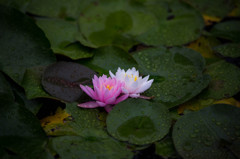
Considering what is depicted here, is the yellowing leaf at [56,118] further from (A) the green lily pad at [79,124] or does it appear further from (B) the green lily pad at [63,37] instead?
(B) the green lily pad at [63,37]

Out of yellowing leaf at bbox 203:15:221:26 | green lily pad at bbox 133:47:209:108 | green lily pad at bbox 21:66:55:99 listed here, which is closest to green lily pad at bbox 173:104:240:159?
green lily pad at bbox 133:47:209:108

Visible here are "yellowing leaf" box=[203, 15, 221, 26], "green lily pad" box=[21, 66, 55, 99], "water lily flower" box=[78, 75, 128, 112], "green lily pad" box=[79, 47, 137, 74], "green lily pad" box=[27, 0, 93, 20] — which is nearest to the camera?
"water lily flower" box=[78, 75, 128, 112]

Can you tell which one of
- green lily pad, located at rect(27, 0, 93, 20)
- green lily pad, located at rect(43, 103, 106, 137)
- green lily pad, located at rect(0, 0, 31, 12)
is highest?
green lily pad, located at rect(0, 0, 31, 12)

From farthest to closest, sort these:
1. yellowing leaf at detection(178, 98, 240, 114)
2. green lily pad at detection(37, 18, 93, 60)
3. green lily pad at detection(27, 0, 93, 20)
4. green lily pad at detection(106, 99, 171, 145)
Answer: green lily pad at detection(27, 0, 93, 20)
green lily pad at detection(37, 18, 93, 60)
yellowing leaf at detection(178, 98, 240, 114)
green lily pad at detection(106, 99, 171, 145)

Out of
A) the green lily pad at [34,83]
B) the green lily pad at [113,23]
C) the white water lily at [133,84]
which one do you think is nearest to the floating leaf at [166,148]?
the white water lily at [133,84]

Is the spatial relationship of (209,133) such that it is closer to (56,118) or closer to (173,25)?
(56,118)

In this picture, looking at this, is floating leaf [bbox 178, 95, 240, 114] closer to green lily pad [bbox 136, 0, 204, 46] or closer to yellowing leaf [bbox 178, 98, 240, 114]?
yellowing leaf [bbox 178, 98, 240, 114]

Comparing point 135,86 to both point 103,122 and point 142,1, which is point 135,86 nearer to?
point 103,122
